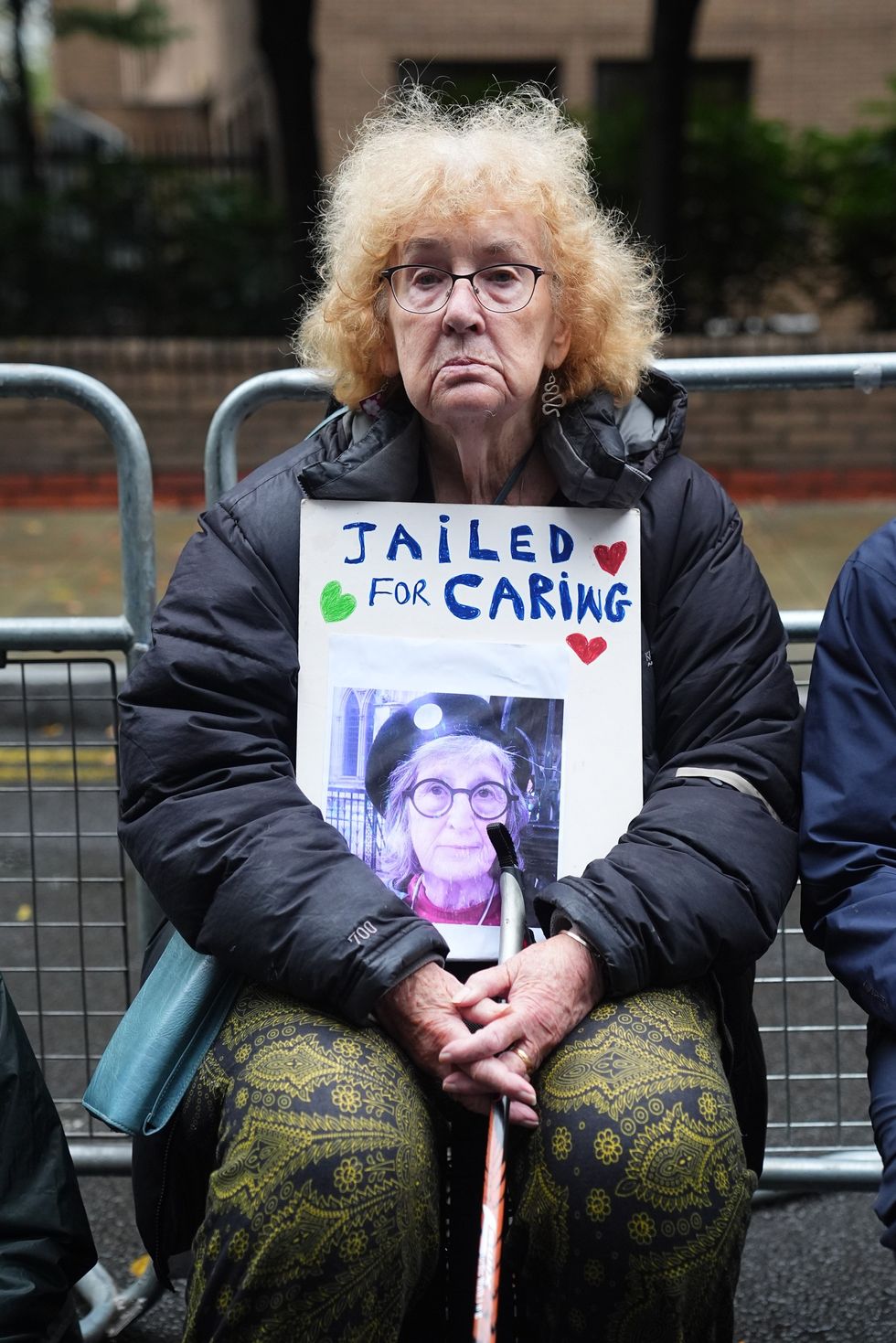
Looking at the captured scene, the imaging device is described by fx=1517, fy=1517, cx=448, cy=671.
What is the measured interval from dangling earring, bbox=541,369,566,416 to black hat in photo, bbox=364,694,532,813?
490mm

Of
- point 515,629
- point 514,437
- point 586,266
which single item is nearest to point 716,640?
point 515,629

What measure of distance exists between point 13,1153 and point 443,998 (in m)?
0.72

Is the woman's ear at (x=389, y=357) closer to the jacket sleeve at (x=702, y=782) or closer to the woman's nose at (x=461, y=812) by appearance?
the jacket sleeve at (x=702, y=782)

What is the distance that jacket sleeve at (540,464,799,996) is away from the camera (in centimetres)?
209

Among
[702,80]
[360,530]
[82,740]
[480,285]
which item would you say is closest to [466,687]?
[360,530]

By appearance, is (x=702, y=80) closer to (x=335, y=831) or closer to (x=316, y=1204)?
(x=335, y=831)

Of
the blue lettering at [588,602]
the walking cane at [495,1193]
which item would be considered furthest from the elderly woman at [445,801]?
the blue lettering at [588,602]

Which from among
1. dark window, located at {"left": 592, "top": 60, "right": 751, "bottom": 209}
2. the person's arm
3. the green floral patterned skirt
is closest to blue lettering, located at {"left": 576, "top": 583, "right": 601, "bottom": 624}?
the green floral patterned skirt

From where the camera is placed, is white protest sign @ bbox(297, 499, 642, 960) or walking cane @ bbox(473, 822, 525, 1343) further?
white protest sign @ bbox(297, 499, 642, 960)

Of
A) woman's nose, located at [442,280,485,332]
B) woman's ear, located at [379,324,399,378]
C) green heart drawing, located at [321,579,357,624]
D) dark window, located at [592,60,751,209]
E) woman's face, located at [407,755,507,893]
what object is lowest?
woman's face, located at [407,755,507,893]

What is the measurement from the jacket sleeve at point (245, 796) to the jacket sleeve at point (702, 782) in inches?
11.0

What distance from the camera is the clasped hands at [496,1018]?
6.57ft

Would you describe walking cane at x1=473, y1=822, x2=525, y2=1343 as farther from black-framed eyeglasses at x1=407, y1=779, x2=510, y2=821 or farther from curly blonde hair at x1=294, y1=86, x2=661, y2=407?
curly blonde hair at x1=294, y1=86, x2=661, y2=407

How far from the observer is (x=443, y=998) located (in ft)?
6.84
